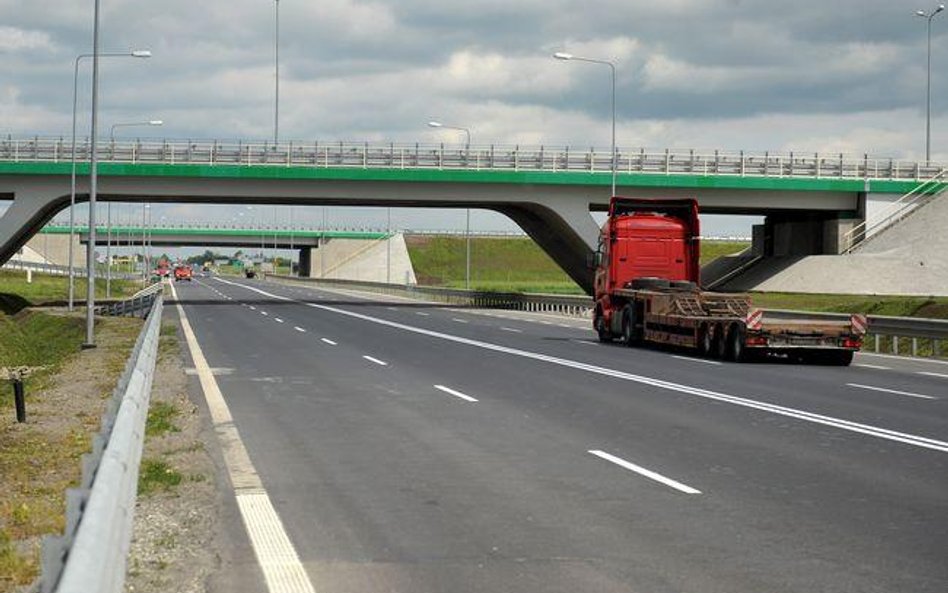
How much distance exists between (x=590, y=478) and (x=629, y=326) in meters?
20.3

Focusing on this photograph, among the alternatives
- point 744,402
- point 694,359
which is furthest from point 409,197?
point 744,402

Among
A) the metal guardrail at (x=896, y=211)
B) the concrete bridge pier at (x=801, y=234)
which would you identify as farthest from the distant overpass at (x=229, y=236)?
the metal guardrail at (x=896, y=211)

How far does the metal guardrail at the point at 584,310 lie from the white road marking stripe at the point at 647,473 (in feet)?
53.4

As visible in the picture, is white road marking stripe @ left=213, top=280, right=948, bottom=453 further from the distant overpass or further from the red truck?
the distant overpass

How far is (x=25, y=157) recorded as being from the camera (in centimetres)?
5456

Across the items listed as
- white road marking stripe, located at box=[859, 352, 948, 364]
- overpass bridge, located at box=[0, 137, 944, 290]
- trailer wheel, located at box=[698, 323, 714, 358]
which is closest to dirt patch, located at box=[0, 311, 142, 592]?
trailer wheel, located at box=[698, 323, 714, 358]

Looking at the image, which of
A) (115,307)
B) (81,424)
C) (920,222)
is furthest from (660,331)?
(920,222)

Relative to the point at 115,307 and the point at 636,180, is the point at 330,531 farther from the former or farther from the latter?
the point at 636,180

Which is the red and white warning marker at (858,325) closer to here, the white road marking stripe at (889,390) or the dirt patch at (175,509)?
the white road marking stripe at (889,390)

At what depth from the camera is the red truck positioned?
24062mm

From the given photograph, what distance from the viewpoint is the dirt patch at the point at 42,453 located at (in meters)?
7.52

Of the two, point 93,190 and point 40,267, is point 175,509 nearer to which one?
point 93,190

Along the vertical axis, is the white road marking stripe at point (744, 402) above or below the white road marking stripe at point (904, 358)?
below

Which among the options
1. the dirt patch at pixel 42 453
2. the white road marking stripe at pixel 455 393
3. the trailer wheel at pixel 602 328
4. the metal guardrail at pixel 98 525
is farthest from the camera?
the trailer wheel at pixel 602 328
